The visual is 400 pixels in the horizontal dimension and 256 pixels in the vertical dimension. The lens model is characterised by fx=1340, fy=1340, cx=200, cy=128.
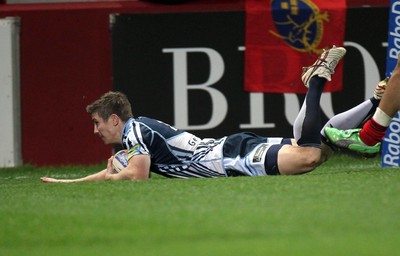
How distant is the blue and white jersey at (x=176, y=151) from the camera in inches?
440

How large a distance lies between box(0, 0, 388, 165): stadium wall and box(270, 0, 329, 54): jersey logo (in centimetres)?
34

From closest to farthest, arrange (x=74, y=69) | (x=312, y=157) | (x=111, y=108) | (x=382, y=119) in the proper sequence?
(x=382, y=119) → (x=312, y=157) → (x=111, y=108) → (x=74, y=69)

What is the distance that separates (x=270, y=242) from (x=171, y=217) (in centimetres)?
98

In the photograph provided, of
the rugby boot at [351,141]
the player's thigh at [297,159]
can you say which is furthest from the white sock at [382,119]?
the player's thigh at [297,159]

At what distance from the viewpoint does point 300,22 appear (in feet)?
48.2

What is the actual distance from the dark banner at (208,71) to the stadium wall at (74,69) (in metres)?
0.02

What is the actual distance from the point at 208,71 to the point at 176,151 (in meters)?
3.49

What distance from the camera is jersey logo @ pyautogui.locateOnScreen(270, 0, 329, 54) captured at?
14.7 m

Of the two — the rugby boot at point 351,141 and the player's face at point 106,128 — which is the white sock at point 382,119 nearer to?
the rugby boot at point 351,141

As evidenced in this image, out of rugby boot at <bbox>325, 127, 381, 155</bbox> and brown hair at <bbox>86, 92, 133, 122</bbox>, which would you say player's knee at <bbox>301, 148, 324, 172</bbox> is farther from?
brown hair at <bbox>86, 92, 133, 122</bbox>

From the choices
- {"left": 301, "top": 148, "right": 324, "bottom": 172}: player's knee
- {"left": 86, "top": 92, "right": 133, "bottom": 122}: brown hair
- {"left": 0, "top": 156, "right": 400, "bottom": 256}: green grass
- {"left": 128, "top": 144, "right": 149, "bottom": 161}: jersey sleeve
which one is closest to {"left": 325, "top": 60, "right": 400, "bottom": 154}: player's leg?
{"left": 301, "top": 148, "right": 324, "bottom": 172}: player's knee

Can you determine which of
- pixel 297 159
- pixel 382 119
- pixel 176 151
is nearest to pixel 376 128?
pixel 382 119

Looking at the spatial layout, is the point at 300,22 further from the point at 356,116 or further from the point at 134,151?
the point at 134,151

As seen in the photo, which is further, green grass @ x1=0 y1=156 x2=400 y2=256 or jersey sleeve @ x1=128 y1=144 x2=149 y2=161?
jersey sleeve @ x1=128 y1=144 x2=149 y2=161
